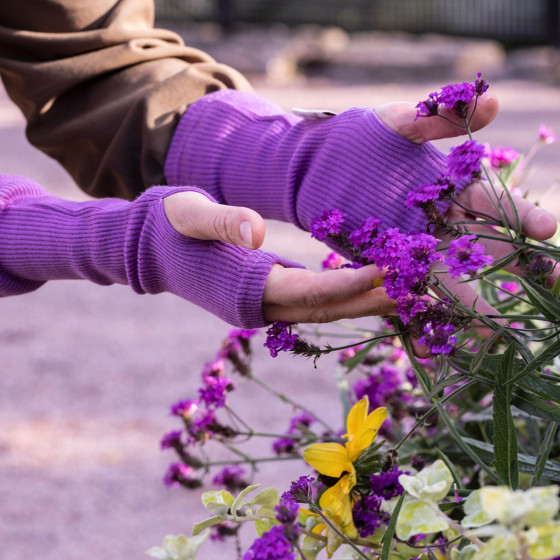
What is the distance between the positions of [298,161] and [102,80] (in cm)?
39

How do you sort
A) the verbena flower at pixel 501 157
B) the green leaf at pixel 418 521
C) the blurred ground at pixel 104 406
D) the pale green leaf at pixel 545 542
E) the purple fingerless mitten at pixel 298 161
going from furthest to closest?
the blurred ground at pixel 104 406 → the verbena flower at pixel 501 157 → the purple fingerless mitten at pixel 298 161 → the green leaf at pixel 418 521 → the pale green leaf at pixel 545 542

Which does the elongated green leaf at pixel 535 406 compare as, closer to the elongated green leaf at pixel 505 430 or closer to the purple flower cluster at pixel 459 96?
the elongated green leaf at pixel 505 430

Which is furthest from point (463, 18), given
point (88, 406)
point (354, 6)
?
point (88, 406)

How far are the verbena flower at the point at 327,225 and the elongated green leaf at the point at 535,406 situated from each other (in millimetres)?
225

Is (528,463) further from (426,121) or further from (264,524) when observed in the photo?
(426,121)

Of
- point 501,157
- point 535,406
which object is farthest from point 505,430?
point 501,157

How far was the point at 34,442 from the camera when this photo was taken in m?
2.30

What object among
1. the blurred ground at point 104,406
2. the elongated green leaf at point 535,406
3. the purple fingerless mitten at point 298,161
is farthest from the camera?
the blurred ground at point 104,406

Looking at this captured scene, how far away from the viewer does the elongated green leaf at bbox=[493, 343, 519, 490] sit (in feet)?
2.04

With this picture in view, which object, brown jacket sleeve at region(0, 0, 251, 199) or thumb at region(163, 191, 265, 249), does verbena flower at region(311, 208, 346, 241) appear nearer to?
thumb at region(163, 191, 265, 249)

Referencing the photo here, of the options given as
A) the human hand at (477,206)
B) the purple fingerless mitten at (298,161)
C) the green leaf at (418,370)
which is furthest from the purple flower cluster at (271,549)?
the purple fingerless mitten at (298,161)

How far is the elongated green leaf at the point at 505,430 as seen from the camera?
2.04ft

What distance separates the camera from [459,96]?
2.34 feet

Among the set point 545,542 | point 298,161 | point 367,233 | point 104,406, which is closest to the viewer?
point 545,542
